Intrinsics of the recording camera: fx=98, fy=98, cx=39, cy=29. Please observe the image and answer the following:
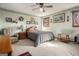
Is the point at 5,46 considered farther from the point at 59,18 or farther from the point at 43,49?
the point at 59,18

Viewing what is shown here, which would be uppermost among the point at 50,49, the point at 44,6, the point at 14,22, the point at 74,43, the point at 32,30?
the point at 44,6

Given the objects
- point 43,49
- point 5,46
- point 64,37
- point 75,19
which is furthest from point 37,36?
point 75,19

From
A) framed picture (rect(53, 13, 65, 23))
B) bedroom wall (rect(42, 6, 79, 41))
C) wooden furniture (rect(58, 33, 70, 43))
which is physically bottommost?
wooden furniture (rect(58, 33, 70, 43))

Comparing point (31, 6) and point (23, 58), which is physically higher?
point (31, 6)

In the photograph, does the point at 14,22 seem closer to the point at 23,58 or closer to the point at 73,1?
the point at 23,58

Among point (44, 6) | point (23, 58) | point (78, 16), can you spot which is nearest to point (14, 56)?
point (23, 58)

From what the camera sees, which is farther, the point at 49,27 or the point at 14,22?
the point at 49,27

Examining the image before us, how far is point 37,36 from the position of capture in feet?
5.26

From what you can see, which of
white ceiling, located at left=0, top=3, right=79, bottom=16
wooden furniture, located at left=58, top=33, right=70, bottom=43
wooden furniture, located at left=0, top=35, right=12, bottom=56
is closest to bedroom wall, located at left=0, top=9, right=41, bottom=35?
white ceiling, located at left=0, top=3, right=79, bottom=16

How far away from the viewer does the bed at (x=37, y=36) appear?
1609mm

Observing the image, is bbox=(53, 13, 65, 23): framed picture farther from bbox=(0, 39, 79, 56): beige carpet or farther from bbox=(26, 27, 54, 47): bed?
bbox=(0, 39, 79, 56): beige carpet

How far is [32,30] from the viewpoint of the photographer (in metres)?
1.65

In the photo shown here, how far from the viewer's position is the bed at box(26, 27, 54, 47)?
1609 millimetres

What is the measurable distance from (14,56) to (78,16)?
1230mm
